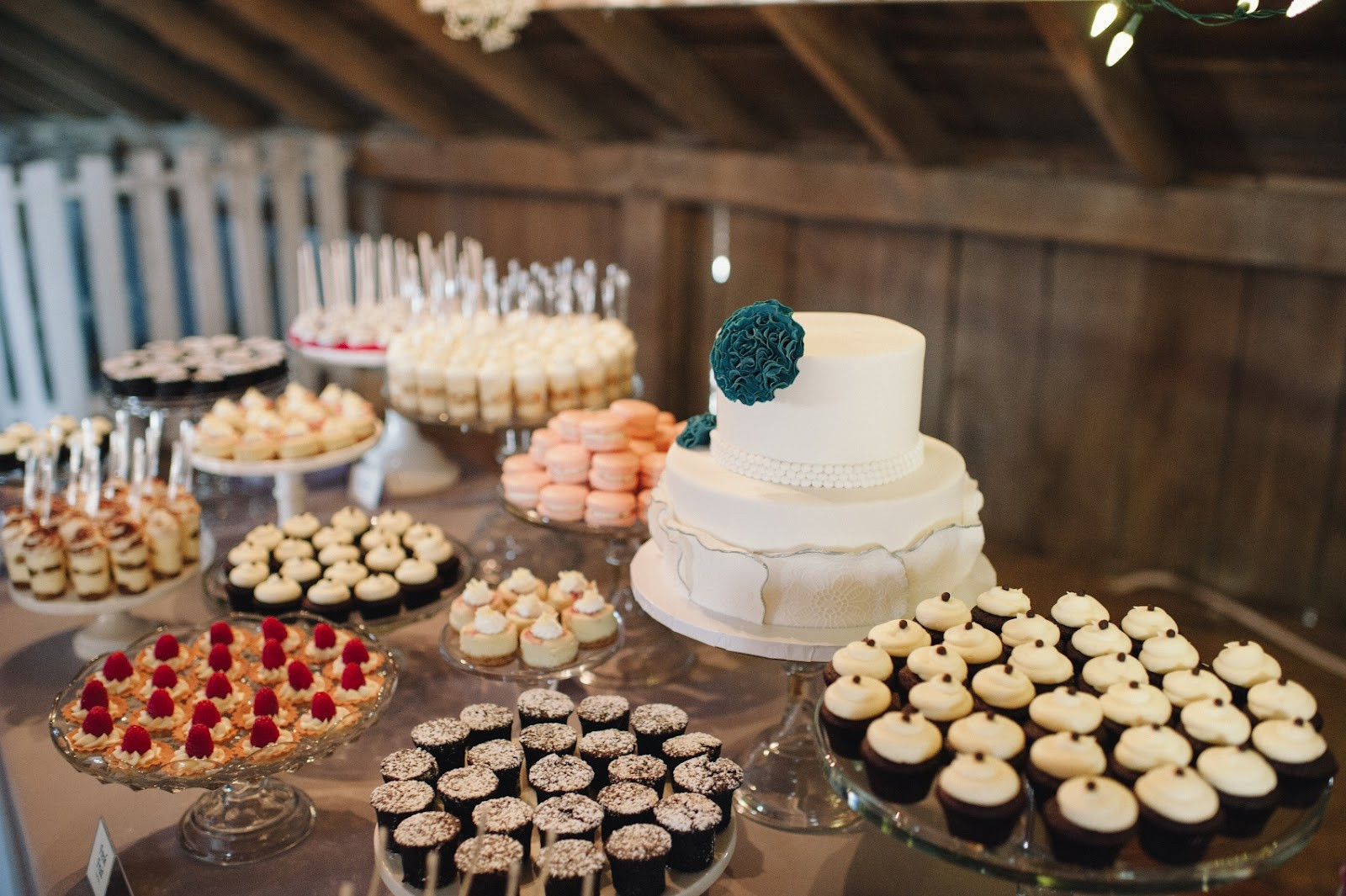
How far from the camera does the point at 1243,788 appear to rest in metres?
1.23

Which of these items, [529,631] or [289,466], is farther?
[289,466]

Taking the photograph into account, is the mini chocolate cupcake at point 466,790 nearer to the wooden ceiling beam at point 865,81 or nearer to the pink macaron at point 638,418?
the pink macaron at point 638,418

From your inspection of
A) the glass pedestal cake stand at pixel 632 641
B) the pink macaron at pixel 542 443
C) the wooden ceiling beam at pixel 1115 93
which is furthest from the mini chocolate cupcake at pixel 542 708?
the wooden ceiling beam at pixel 1115 93

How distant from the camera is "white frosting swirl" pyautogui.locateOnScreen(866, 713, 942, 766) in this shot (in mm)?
1294

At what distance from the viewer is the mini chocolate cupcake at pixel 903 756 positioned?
1.29 meters

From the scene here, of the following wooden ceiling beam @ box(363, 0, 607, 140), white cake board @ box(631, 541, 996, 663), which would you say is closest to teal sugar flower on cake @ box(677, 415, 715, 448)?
white cake board @ box(631, 541, 996, 663)

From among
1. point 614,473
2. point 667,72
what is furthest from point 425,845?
point 667,72

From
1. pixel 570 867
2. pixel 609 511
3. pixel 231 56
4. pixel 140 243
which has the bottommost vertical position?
pixel 570 867

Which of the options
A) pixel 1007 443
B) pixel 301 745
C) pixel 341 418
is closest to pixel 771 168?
pixel 1007 443

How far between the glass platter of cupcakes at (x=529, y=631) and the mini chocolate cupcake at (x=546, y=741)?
0.22 m

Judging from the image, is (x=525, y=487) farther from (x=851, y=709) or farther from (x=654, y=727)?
(x=851, y=709)

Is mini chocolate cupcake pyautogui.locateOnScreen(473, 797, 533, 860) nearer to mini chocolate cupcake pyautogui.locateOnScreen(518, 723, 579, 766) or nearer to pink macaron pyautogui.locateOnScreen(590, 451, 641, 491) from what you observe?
mini chocolate cupcake pyautogui.locateOnScreen(518, 723, 579, 766)

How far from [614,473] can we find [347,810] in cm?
79

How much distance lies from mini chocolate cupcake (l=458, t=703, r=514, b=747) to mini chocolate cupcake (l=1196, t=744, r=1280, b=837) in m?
0.93
